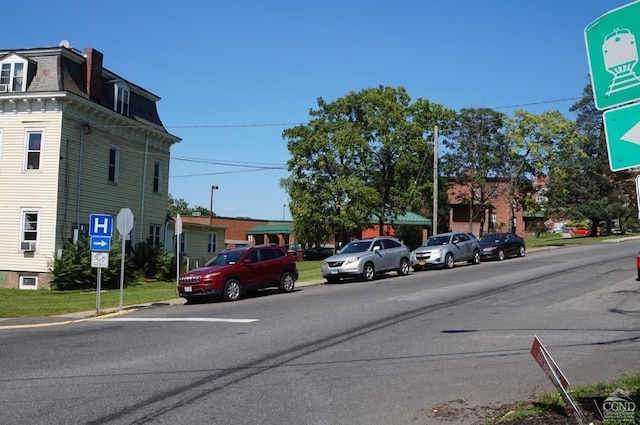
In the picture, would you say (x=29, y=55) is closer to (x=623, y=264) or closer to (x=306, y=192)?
(x=306, y=192)

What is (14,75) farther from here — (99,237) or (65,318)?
(65,318)

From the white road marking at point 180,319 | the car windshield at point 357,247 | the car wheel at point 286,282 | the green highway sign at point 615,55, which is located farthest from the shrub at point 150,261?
the green highway sign at point 615,55

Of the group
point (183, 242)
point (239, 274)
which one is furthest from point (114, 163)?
point (239, 274)

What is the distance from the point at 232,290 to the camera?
19.2 m

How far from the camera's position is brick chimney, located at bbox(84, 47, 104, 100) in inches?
1137

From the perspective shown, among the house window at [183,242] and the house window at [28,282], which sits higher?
the house window at [183,242]

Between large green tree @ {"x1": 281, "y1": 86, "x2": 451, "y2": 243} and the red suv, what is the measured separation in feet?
81.6

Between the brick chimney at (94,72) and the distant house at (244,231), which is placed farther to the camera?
the distant house at (244,231)

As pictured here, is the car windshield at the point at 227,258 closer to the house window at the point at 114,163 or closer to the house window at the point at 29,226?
the house window at the point at 29,226

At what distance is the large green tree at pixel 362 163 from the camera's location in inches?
1848

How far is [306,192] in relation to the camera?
48312 mm

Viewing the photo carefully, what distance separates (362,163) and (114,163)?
2271 cm

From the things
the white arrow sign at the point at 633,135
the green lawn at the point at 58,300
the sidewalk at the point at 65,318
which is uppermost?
the white arrow sign at the point at 633,135

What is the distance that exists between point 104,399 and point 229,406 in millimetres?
1575
